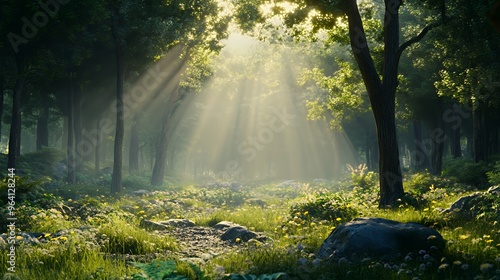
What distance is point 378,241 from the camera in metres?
7.11

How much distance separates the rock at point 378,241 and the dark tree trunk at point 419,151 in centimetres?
3051

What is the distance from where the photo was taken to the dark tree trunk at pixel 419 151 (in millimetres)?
37062

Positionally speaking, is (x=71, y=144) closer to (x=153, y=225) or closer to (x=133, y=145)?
(x=133, y=145)

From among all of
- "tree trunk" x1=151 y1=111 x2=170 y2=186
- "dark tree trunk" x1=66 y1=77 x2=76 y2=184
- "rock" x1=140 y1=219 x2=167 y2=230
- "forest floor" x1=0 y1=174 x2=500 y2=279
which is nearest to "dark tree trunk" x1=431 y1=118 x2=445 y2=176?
"forest floor" x1=0 y1=174 x2=500 y2=279

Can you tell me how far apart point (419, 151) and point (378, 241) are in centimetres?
3449

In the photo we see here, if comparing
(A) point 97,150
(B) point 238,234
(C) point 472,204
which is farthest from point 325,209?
(A) point 97,150

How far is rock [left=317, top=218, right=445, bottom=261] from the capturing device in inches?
274

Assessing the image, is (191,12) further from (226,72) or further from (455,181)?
(226,72)

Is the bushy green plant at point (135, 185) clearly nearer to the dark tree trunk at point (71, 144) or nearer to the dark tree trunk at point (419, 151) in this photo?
the dark tree trunk at point (71, 144)

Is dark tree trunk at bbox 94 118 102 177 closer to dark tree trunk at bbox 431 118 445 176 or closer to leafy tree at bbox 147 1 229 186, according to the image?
leafy tree at bbox 147 1 229 186

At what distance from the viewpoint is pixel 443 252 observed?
666 centimetres

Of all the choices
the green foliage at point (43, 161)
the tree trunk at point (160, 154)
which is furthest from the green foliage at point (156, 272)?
the tree trunk at point (160, 154)

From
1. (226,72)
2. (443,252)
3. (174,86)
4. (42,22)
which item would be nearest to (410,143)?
(226,72)

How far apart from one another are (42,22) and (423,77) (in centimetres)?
2358
